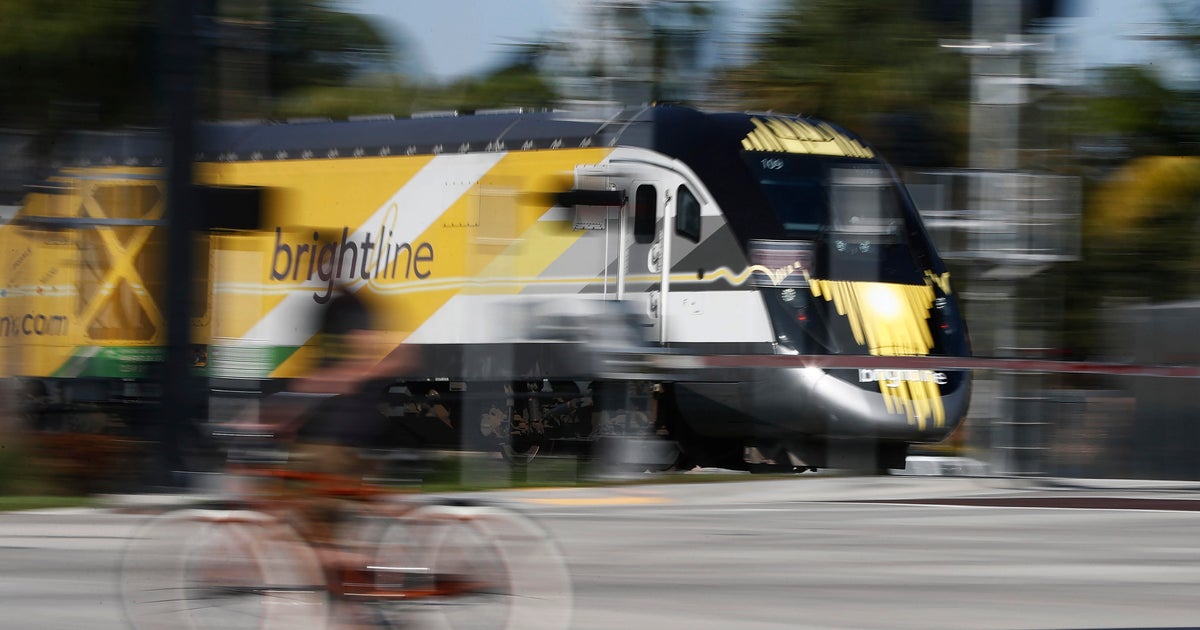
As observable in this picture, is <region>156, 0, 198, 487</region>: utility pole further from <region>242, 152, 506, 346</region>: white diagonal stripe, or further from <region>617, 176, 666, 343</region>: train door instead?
<region>242, 152, 506, 346</region>: white diagonal stripe

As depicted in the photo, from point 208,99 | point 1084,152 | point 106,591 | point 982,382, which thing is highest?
point 1084,152

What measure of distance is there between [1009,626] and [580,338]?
384 inches

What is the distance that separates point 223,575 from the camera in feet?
21.1

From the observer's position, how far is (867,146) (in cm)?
1870

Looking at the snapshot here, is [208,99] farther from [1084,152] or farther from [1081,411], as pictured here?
[1084,152]

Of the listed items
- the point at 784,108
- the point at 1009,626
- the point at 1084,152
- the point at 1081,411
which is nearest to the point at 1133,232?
the point at 1084,152

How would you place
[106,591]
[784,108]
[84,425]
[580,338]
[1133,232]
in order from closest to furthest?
[106,591] < [580,338] < [84,425] < [1133,232] < [784,108]

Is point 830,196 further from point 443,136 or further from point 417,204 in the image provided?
point 417,204

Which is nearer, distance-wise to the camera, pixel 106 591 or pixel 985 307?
pixel 106 591

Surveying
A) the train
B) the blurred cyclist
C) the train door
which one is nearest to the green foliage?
the train

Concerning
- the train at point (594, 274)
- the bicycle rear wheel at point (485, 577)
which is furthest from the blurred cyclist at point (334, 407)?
the train at point (594, 274)

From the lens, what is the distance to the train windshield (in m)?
17.5

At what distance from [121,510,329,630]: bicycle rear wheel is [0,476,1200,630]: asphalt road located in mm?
621

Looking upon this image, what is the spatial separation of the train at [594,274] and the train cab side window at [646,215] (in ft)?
0.07
